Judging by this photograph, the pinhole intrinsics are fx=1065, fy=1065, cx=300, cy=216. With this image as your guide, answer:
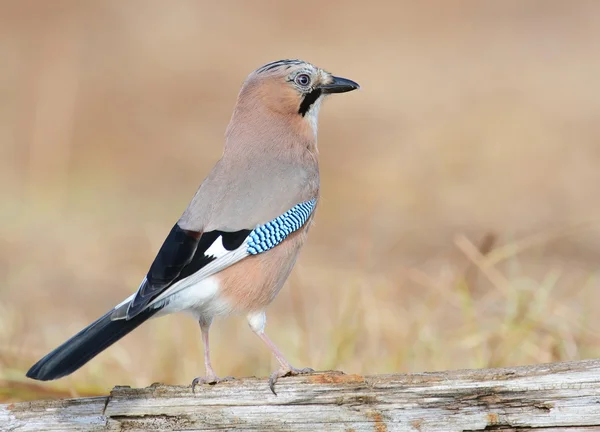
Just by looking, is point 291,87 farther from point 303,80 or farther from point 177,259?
point 177,259

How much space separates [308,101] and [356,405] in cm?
191

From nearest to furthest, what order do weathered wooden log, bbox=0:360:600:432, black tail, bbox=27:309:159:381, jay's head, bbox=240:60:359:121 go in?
weathered wooden log, bbox=0:360:600:432, black tail, bbox=27:309:159:381, jay's head, bbox=240:60:359:121

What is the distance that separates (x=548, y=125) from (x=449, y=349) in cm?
629

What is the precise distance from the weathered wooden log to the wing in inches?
14.0

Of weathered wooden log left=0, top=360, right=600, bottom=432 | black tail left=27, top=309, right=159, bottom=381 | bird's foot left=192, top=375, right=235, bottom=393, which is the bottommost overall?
weathered wooden log left=0, top=360, right=600, bottom=432

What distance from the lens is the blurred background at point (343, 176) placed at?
582 cm

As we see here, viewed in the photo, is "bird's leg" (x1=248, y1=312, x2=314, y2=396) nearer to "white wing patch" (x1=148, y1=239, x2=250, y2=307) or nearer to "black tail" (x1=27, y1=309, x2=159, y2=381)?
"white wing patch" (x1=148, y1=239, x2=250, y2=307)

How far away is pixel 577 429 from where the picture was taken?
130 inches

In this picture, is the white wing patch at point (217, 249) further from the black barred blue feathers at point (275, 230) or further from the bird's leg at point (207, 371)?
the bird's leg at point (207, 371)

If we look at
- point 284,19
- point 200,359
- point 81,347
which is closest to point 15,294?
point 200,359

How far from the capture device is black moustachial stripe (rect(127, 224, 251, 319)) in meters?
3.88

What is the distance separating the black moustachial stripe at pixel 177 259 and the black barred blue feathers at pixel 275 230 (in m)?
0.05

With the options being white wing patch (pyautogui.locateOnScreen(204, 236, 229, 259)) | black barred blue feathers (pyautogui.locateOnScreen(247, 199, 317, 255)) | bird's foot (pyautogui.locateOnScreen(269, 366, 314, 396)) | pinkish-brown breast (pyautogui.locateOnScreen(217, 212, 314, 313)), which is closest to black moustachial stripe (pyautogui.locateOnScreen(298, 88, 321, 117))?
black barred blue feathers (pyautogui.locateOnScreen(247, 199, 317, 255))

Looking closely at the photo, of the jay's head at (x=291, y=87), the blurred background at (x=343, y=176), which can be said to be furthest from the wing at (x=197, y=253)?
the blurred background at (x=343, y=176)
